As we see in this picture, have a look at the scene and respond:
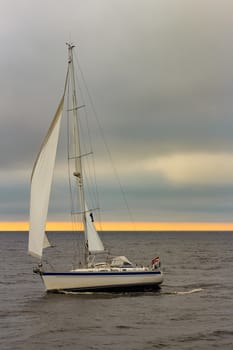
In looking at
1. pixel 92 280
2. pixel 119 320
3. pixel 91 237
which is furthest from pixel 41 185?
pixel 119 320

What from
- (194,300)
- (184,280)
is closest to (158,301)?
(194,300)

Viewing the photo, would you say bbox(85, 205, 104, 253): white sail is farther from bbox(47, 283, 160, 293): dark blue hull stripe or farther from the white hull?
bbox(47, 283, 160, 293): dark blue hull stripe

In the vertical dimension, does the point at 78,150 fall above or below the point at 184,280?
above

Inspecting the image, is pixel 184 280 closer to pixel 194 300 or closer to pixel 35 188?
pixel 194 300

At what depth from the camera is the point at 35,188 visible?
3791 centimetres

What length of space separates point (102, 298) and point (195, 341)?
42.6 ft

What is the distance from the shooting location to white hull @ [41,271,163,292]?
37.0m

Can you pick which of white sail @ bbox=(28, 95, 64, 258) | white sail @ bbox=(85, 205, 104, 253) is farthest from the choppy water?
white sail @ bbox=(28, 95, 64, 258)

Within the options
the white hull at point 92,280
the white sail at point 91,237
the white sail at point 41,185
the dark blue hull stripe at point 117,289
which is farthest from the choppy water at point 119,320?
the white sail at point 41,185

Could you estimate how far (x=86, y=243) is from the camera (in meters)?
38.8

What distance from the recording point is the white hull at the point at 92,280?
121ft

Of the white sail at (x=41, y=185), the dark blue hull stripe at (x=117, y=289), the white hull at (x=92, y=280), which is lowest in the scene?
the dark blue hull stripe at (x=117, y=289)

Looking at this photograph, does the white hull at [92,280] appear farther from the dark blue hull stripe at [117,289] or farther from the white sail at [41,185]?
the white sail at [41,185]

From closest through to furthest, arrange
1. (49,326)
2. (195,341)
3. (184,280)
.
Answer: (195,341) < (49,326) < (184,280)
